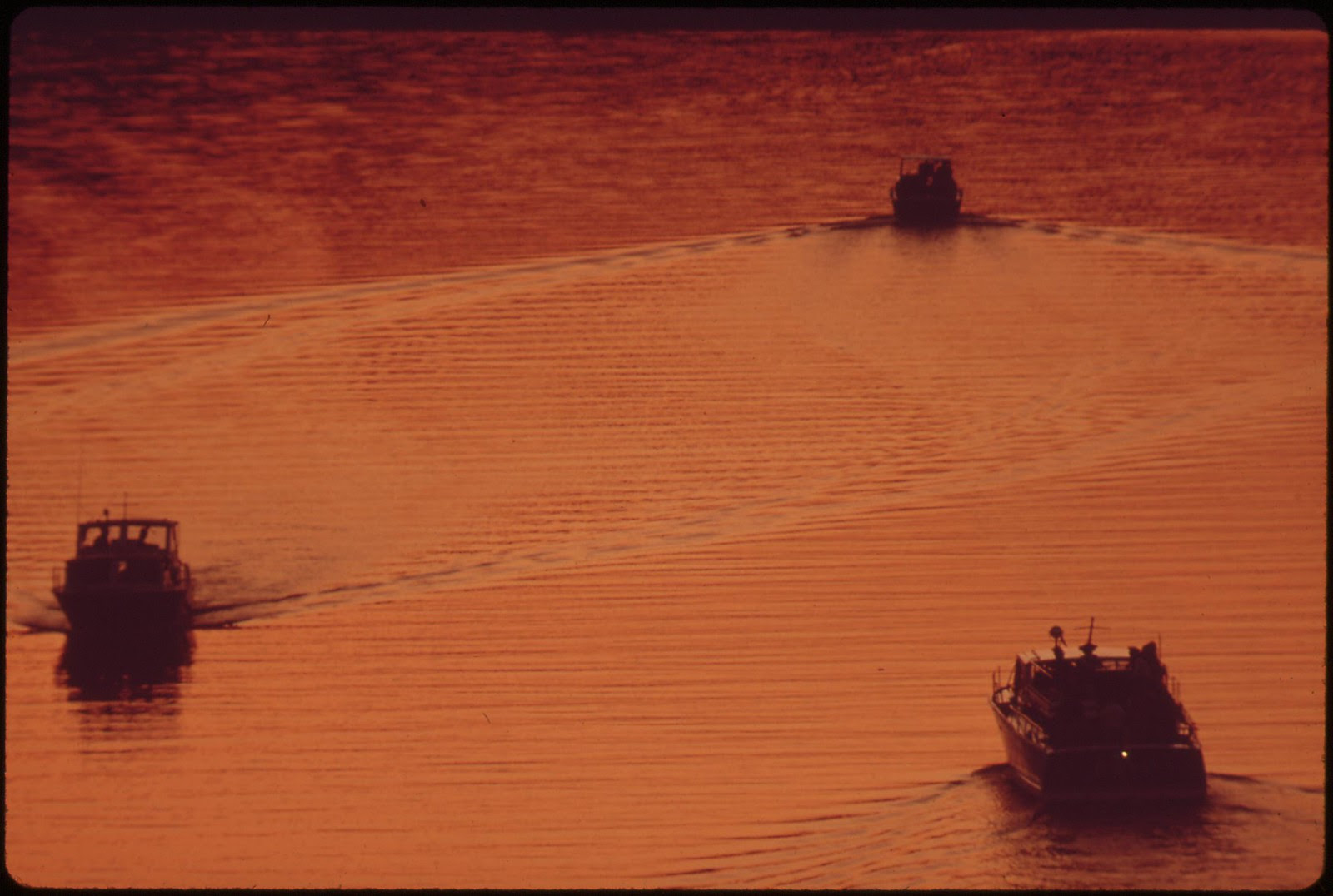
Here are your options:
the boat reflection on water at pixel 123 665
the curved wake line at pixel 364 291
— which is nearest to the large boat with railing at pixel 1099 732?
the curved wake line at pixel 364 291

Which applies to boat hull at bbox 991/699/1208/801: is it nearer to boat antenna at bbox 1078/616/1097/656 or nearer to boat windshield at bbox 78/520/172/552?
boat antenna at bbox 1078/616/1097/656

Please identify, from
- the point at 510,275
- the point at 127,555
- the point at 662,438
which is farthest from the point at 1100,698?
the point at 127,555

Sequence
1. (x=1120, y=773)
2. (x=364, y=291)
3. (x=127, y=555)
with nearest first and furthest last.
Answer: (x=1120, y=773) → (x=127, y=555) → (x=364, y=291)

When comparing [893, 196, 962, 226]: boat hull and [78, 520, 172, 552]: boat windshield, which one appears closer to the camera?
[78, 520, 172, 552]: boat windshield

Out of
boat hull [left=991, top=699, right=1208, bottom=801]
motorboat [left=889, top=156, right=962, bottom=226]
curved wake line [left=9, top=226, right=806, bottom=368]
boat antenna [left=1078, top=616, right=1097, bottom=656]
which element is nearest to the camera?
boat hull [left=991, top=699, right=1208, bottom=801]

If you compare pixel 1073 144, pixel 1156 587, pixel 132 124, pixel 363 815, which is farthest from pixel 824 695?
pixel 132 124

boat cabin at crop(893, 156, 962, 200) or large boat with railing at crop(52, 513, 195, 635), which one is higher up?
boat cabin at crop(893, 156, 962, 200)

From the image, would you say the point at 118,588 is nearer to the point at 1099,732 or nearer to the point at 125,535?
the point at 125,535

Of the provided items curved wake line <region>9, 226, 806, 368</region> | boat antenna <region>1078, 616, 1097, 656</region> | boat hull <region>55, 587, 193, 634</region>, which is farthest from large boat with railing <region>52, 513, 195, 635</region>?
boat antenna <region>1078, 616, 1097, 656</region>
